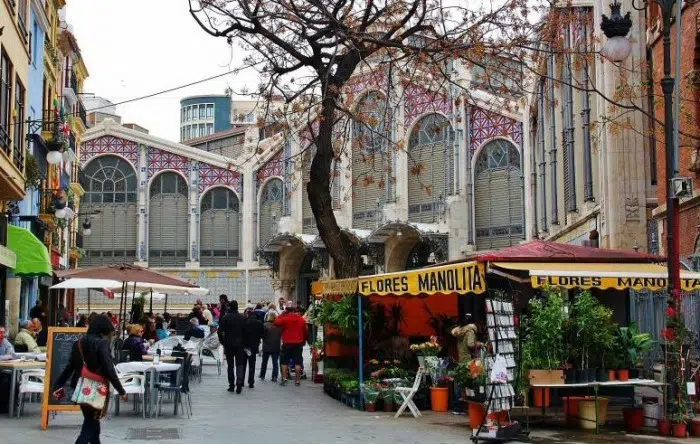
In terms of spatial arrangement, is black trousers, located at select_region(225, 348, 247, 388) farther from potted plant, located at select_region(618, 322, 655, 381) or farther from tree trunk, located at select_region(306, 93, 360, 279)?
potted plant, located at select_region(618, 322, 655, 381)

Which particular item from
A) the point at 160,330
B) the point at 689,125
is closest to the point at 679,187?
the point at 689,125

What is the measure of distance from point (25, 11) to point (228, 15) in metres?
9.57

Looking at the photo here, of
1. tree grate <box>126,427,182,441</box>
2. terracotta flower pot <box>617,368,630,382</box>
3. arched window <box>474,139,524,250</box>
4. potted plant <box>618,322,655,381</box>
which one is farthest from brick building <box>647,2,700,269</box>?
arched window <box>474,139,524,250</box>

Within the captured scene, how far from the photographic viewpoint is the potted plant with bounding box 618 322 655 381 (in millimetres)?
14102

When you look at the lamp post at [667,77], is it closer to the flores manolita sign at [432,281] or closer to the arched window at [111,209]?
the flores manolita sign at [432,281]

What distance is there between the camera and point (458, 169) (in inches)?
1614

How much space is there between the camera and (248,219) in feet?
166

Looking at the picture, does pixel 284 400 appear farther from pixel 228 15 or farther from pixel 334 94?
pixel 228 15

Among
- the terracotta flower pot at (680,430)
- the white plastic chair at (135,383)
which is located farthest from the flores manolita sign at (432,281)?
the white plastic chair at (135,383)

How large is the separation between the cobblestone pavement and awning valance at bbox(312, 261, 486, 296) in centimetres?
191

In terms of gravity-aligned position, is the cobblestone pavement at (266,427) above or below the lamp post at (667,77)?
below

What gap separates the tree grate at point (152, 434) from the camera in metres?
12.8

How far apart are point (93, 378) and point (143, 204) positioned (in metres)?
41.5

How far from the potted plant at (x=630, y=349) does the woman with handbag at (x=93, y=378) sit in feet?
24.1
